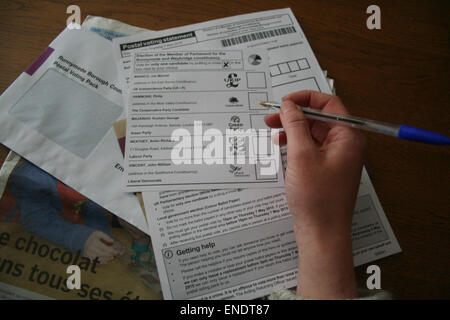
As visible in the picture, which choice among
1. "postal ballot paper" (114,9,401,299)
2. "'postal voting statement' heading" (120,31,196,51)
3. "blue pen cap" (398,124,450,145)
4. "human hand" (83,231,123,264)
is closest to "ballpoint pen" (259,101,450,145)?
"blue pen cap" (398,124,450,145)

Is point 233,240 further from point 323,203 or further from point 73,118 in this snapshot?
point 73,118

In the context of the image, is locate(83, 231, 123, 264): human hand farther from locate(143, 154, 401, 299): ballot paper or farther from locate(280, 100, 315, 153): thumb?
locate(280, 100, 315, 153): thumb

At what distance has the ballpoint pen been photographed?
1.14ft

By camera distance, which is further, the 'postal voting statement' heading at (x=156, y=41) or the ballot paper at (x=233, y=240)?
the 'postal voting statement' heading at (x=156, y=41)

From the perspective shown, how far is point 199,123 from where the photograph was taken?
481 mm

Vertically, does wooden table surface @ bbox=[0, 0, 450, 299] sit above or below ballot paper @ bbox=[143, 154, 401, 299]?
above

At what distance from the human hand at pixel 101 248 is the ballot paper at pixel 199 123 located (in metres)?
0.09

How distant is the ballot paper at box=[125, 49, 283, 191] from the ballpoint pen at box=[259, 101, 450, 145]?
0.23 ft

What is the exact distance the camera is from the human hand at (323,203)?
37 cm

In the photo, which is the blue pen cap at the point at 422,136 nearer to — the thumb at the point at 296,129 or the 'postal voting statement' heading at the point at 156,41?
the thumb at the point at 296,129

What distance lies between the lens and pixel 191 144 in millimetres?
470

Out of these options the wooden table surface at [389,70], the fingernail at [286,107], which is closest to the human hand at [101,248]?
the wooden table surface at [389,70]

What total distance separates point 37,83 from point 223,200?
0.40 meters

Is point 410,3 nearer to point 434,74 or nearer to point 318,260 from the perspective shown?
point 434,74
